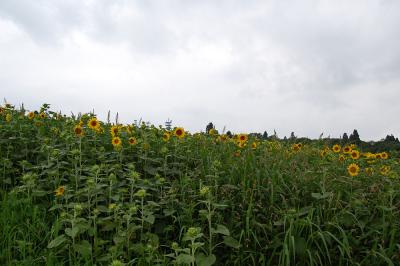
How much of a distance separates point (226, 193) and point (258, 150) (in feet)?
4.60

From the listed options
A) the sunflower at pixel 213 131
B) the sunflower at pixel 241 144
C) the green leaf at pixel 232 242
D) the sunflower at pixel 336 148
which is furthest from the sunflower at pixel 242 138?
the green leaf at pixel 232 242

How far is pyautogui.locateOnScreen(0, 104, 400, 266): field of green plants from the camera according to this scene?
306cm

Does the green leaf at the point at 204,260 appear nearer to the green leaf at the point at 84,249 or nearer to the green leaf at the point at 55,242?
the green leaf at the point at 84,249

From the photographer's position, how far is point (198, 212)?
3605 mm

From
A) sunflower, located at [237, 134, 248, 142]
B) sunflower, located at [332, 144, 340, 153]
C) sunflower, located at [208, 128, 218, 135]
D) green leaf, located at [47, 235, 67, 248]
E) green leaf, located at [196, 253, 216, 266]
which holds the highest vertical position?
sunflower, located at [208, 128, 218, 135]

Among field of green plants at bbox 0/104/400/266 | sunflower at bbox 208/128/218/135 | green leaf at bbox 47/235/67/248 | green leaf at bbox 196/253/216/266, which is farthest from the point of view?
sunflower at bbox 208/128/218/135

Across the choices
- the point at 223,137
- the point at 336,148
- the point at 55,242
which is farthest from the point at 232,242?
the point at 336,148

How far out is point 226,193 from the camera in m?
3.56

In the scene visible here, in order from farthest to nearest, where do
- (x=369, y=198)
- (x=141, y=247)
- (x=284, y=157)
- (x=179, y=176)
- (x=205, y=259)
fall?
(x=284, y=157) → (x=179, y=176) → (x=369, y=198) → (x=141, y=247) → (x=205, y=259)

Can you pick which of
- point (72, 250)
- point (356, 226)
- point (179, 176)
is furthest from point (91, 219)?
point (356, 226)

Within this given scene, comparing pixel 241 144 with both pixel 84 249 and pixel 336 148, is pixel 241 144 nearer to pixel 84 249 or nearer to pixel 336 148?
pixel 336 148

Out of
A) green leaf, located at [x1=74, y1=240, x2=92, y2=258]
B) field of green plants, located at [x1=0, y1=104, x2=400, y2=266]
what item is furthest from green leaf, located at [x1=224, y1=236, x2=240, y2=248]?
green leaf, located at [x1=74, y1=240, x2=92, y2=258]

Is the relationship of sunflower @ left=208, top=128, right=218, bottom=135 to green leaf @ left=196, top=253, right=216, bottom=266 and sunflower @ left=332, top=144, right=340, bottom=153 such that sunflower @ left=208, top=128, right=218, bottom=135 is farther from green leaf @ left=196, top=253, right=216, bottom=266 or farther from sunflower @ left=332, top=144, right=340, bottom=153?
green leaf @ left=196, top=253, right=216, bottom=266

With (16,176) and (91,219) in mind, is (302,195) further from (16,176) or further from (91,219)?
(16,176)
